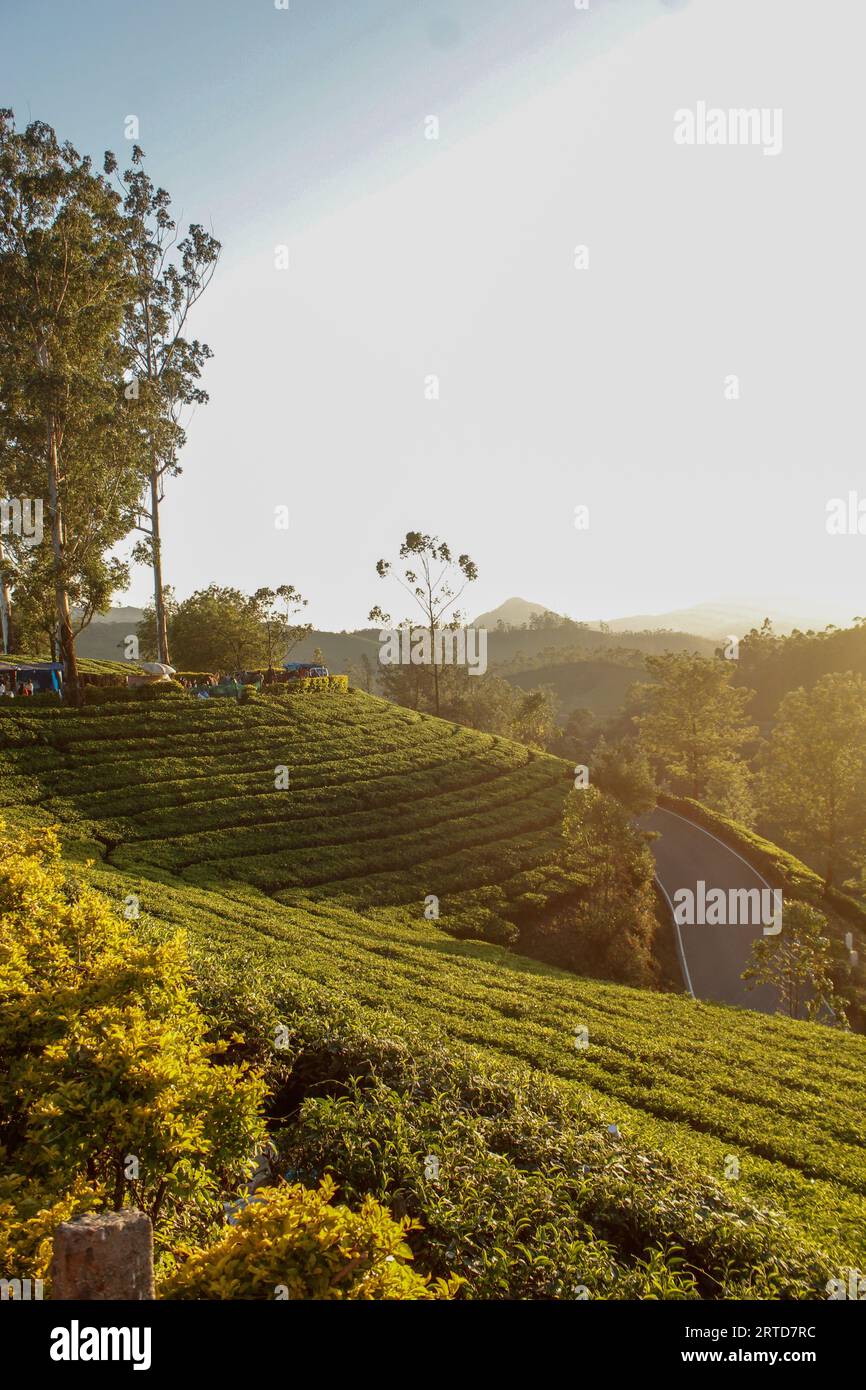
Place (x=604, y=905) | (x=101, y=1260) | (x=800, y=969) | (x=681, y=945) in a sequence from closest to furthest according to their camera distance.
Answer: (x=101, y=1260) < (x=800, y=969) < (x=604, y=905) < (x=681, y=945)

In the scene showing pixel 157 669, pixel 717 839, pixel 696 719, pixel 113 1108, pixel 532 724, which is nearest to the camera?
pixel 113 1108

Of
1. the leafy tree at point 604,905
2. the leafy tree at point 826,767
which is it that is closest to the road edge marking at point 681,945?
the leafy tree at point 604,905

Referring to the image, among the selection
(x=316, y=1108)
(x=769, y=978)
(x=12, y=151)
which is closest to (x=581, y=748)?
(x=769, y=978)

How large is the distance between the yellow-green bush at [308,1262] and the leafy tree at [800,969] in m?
19.2

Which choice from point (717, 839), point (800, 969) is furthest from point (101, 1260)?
point (717, 839)

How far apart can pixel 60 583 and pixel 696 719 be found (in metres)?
41.3

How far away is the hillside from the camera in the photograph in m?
5.80

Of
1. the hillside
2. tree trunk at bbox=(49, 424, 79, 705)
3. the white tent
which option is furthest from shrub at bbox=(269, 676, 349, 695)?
the hillside

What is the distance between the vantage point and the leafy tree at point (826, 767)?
1362 inches

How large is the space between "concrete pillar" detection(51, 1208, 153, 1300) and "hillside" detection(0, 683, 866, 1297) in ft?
8.98

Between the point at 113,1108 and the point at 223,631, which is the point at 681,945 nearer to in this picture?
the point at 113,1108

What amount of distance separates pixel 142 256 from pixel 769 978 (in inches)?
1943

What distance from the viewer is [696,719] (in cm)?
Answer: 5172

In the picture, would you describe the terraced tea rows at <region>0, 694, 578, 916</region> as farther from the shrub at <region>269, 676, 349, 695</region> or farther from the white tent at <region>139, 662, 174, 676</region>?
the white tent at <region>139, 662, 174, 676</region>
